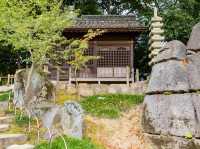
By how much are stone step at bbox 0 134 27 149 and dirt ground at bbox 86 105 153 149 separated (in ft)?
7.86

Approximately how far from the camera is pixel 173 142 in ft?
45.8

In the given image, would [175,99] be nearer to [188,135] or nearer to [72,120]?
[188,135]

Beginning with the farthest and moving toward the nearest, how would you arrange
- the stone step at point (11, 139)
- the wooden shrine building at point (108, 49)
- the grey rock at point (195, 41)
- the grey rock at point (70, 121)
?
1. the wooden shrine building at point (108, 49)
2. the grey rock at point (195, 41)
3. the grey rock at point (70, 121)
4. the stone step at point (11, 139)

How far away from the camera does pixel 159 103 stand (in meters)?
14.7

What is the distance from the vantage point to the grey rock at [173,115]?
13.7 metres

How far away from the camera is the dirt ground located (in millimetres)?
14680

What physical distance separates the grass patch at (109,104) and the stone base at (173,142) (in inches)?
96.9

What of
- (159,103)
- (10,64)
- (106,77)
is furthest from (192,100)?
(10,64)

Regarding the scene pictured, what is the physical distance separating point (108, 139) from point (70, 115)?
1774mm

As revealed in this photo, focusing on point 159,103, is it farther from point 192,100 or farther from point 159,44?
point 159,44

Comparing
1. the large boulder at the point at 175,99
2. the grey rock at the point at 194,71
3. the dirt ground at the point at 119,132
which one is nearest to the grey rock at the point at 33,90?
the dirt ground at the point at 119,132

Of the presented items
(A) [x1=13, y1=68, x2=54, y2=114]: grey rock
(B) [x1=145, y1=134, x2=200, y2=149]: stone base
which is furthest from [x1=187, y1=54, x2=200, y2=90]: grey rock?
(A) [x1=13, y1=68, x2=54, y2=114]: grey rock

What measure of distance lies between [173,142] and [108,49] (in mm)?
13460

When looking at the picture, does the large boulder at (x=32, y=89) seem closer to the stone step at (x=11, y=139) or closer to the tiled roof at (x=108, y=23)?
the stone step at (x=11, y=139)
